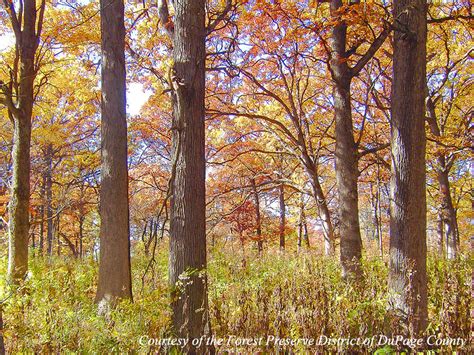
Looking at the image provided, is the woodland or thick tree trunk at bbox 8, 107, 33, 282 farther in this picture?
thick tree trunk at bbox 8, 107, 33, 282

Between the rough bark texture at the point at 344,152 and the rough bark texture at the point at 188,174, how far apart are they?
3.33 metres

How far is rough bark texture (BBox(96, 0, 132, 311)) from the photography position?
543 centimetres

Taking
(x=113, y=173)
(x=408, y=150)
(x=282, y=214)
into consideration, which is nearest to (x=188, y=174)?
(x=408, y=150)

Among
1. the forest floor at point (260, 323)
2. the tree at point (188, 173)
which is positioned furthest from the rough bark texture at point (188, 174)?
the forest floor at point (260, 323)

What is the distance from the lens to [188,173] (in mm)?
3496

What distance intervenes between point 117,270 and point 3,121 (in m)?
13.4

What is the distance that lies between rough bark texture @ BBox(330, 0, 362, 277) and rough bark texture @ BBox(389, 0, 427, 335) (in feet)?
6.55

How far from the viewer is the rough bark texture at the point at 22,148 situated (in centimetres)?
572

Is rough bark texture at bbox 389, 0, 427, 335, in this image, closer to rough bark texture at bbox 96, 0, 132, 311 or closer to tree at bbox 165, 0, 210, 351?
tree at bbox 165, 0, 210, 351

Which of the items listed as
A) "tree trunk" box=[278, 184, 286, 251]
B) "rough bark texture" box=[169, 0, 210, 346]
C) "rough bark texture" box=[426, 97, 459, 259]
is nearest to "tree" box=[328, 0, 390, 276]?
"rough bark texture" box=[169, 0, 210, 346]

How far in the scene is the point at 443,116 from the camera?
43.0 ft

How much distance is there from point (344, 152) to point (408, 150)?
89.0 inches

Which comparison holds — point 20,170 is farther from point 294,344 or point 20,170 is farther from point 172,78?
point 294,344

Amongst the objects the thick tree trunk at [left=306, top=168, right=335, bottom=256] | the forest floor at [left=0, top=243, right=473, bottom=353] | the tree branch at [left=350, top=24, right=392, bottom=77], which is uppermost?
the tree branch at [left=350, top=24, right=392, bottom=77]
